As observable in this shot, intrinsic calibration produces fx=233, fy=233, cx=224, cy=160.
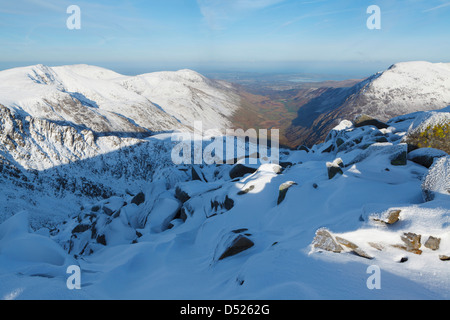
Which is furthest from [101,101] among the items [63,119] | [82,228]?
[82,228]

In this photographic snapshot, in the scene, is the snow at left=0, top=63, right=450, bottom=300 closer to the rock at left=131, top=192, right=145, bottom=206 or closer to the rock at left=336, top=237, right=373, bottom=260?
the rock at left=336, top=237, right=373, bottom=260

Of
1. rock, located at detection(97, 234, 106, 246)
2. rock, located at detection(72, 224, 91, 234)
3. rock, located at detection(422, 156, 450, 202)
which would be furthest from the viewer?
rock, located at detection(72, 224, 91, 234)

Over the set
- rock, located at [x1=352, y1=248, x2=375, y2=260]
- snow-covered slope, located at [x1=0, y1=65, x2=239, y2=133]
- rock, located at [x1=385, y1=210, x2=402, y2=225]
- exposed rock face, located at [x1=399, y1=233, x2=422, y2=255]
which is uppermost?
snow-covered slope, located at [x1=0, y1=65, x2=239, y2=133]

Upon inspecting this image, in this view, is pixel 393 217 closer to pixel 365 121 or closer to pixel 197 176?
pixel 197 176

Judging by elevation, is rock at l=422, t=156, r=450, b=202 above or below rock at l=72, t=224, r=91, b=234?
above

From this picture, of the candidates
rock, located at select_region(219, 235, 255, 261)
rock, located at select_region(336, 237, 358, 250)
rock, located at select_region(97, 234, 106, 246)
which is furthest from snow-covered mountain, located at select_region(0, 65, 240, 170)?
rock, located at select_region(336, 237, 358, 250)
